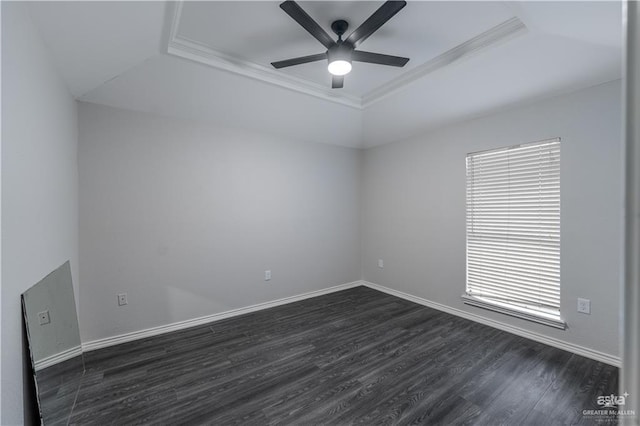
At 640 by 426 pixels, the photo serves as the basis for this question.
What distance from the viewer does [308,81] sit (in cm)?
319

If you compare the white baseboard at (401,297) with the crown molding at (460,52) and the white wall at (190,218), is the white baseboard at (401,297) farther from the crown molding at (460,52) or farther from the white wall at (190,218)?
the crown molding at (460,52)

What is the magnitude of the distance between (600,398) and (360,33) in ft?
9.88

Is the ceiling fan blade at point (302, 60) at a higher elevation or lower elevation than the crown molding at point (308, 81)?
lower

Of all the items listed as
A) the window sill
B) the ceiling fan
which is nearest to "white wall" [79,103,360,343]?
the ceiling fan

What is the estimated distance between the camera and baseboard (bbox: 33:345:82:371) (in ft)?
5.15

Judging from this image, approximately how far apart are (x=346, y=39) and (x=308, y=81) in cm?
118

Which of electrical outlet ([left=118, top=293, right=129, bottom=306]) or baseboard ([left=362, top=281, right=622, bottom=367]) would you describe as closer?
baseboard ([left=362, top=281, right=622, bottom=367])

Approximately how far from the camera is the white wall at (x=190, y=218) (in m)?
2.78

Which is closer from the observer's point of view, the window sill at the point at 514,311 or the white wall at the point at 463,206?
the white wall at the point at 463,206

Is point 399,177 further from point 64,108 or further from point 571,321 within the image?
point 64,108

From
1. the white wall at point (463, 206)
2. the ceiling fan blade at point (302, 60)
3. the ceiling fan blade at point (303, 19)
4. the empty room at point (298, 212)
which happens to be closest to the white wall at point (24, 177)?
the empty room at point (298, 212)

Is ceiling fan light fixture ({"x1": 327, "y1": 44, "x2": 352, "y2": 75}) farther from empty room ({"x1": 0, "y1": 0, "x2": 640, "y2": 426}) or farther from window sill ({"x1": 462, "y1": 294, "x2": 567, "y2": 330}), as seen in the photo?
window sill ({"x1": 462, "y1": 294, "x2": 567, "y2": 330})

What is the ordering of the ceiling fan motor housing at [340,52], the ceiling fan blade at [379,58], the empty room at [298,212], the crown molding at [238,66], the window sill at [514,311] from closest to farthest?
1. the empty room at [298,212]
2. the ceiling fan motor housing at [340,52]
3. the ceiling fan blade at [379,58]
4. the crown molding at [238,66]
5. the window sill at [514,311]

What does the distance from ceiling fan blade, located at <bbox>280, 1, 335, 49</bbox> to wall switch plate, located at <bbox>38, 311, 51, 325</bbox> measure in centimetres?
226
